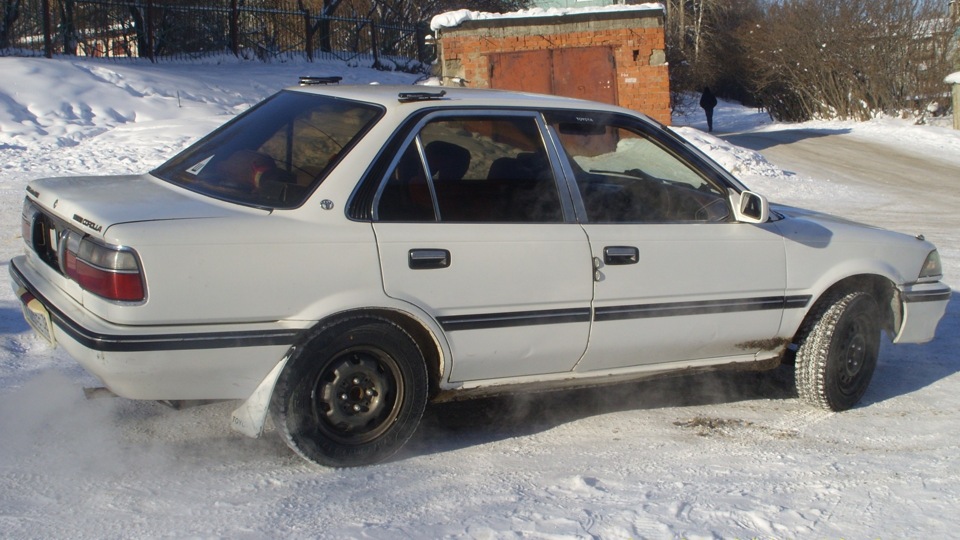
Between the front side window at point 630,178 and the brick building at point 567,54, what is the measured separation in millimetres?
13021

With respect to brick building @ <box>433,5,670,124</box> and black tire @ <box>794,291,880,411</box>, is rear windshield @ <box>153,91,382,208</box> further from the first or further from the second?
brick building @ <box>433,5,670,124</box>

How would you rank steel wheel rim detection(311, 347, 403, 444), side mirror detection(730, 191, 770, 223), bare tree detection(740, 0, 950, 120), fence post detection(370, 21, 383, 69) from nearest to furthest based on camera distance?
1. steel wheel rim detection(311, 347, 403, 444)
2. side mirror detection(730, 191, 770, 223)
3. fence post detection(370, 21, 383, 69)
4. bare tree detection(740, 0, 950, 120)

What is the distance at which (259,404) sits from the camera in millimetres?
3893

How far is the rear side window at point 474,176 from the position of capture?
4.23 m

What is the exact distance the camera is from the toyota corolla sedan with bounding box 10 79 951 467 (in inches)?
148

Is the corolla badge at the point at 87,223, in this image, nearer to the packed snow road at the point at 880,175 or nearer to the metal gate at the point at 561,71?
the packed snow road at the point at 880,175

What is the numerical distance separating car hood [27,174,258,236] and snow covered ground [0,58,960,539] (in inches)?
39.7

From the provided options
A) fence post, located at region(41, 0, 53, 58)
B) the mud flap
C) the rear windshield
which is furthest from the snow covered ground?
fence post, located at region(41, 0, 53, 58)

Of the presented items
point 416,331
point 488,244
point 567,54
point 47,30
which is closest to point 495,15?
point 567,54

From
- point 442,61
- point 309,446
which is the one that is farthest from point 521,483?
point 442,61

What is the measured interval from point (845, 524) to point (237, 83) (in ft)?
62.0

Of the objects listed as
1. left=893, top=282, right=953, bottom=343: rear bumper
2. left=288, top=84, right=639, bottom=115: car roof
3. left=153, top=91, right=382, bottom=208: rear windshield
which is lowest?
left=893, top=282, right=953, bottom=343: rear bumper

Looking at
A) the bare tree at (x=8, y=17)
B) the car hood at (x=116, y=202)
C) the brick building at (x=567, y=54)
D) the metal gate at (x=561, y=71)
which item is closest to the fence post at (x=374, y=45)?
the brick building at (x=567, y=54)

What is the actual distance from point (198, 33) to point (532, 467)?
20759 mm
